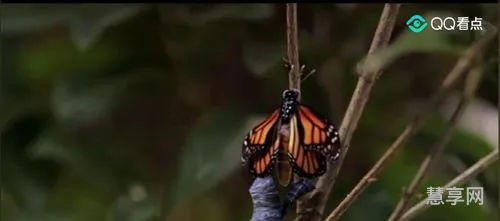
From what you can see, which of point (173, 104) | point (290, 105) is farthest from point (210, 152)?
point (290, 105)

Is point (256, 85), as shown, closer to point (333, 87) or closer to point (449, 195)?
point (333, 87)

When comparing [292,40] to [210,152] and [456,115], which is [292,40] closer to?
[456,115]

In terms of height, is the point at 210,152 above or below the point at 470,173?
above

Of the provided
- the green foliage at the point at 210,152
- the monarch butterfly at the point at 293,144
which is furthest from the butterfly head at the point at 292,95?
the green foliage at the point at 210,152

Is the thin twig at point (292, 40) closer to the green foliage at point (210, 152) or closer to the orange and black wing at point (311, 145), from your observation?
the orange and black wing at point (311, 145)

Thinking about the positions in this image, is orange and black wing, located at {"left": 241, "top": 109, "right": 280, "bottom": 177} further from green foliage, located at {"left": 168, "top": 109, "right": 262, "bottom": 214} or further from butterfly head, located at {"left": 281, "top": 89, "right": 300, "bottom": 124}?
green foliage, located at {"left": 168, "top": 109, "right": 262, "bottom": 214}

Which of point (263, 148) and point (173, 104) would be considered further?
point (173, 104)
